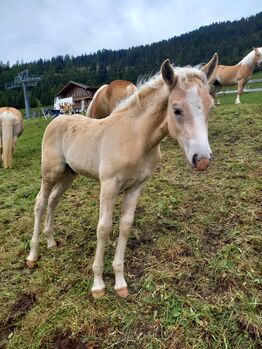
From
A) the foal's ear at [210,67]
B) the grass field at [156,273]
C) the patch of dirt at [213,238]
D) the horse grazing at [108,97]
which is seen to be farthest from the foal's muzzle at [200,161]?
the horse grazing at [108,97]

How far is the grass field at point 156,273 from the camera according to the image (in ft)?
8.61

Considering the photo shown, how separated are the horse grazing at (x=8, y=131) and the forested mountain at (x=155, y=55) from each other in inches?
1947

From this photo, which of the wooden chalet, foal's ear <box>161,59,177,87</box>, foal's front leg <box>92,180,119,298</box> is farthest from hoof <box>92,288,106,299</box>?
the wooden chalet

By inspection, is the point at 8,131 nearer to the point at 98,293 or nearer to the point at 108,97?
the point at 108,97

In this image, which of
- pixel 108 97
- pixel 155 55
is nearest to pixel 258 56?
pixel 108 97

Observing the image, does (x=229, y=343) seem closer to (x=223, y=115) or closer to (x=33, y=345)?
(x=33, y=345)

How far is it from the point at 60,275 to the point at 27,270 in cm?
47

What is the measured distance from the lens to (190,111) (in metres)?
2.29

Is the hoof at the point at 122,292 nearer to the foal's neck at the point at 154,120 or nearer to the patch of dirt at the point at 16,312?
the patch of dirt at the point at 16,312

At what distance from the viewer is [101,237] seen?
2.98 meters

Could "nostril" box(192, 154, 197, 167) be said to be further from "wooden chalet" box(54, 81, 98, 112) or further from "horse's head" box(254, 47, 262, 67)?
"wooden chalet" box(54, 81, 98, 112)

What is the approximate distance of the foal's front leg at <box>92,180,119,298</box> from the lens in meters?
2.86

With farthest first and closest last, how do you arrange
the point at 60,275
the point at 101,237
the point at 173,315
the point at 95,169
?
the point at 60,275 < the point at 95,169 < the point at 101,237 < the point at 173,315

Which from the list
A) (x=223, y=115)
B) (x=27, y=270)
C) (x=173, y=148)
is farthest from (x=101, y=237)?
(x=223, y=115)
